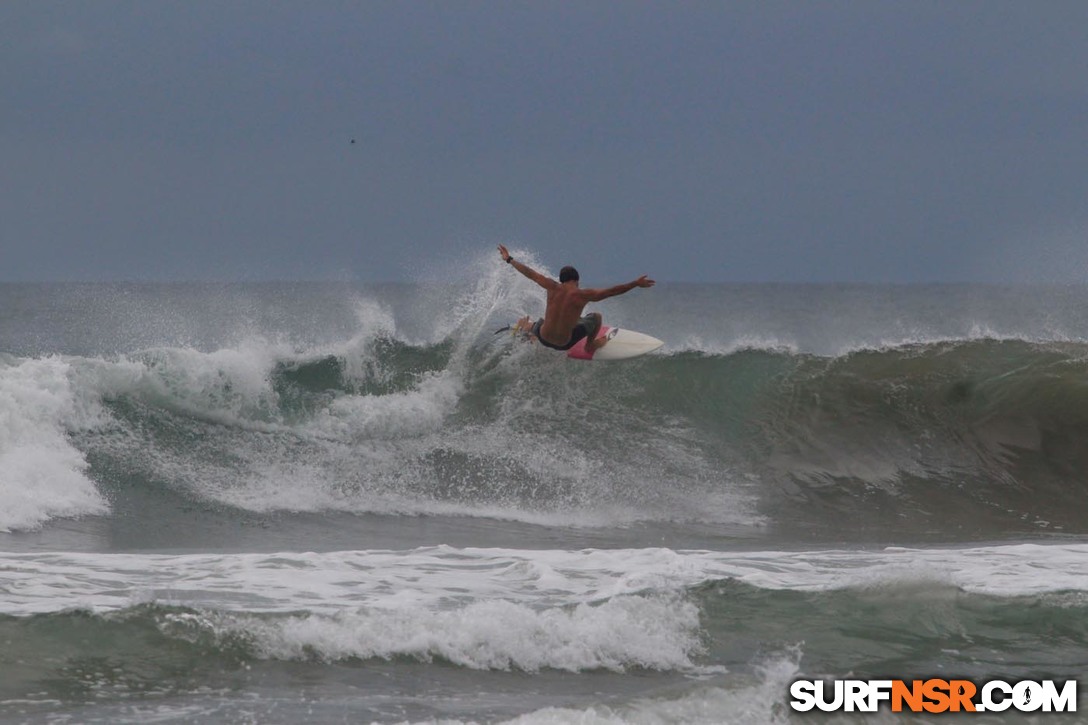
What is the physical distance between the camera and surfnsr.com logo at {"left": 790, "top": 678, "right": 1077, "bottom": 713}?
6527 millimetres

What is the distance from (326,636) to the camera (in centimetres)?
713

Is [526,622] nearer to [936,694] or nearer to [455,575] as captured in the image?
[455,575]

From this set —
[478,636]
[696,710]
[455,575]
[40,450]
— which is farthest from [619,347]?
[696,710]

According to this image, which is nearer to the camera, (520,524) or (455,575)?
(455,575)

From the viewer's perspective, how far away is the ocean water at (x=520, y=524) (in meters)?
6.85

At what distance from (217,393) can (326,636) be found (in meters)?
7.73

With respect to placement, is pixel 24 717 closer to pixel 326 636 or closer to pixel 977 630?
pixel 326 636

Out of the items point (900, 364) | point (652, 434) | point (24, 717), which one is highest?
point (900, 364)

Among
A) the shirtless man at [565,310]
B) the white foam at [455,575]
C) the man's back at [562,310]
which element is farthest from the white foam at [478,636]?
the man's back at [562,310]

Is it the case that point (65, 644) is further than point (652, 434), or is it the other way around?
point (652, 434)

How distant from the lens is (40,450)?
1205 cm

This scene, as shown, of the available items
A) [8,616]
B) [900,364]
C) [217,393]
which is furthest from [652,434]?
[8,616]

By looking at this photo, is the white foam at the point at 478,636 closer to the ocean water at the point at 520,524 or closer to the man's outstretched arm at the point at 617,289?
the ocean water at the point at 520,524

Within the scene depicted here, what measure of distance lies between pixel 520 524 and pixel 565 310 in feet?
8.85
